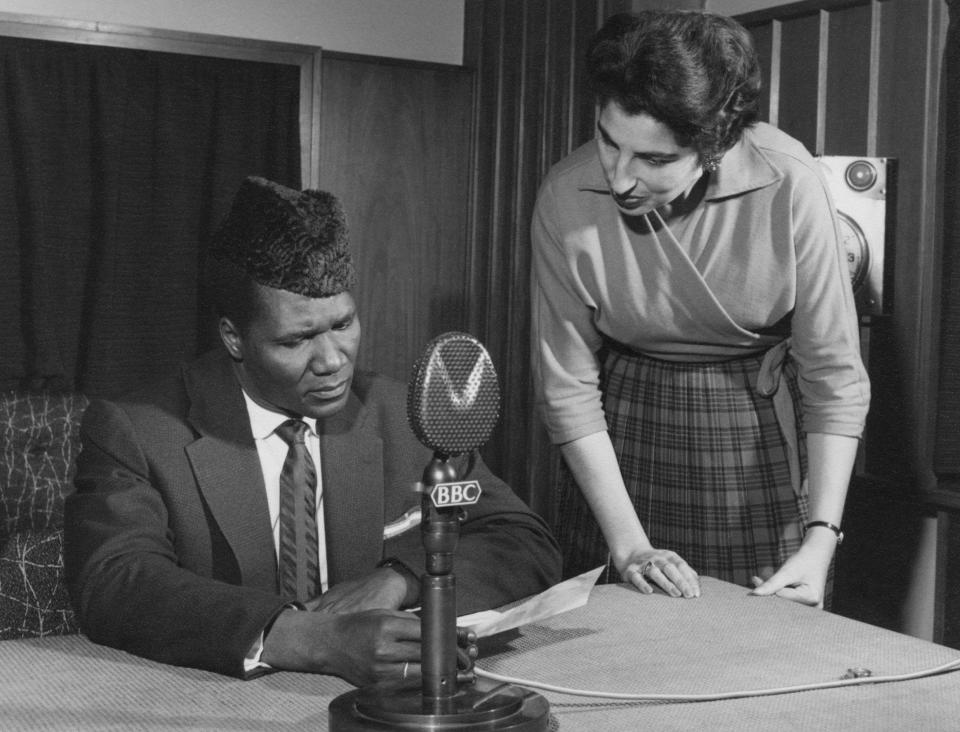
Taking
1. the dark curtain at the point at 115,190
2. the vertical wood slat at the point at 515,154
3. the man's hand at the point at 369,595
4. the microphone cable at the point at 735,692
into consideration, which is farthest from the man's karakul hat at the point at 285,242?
the vertical wood slat at the point at 515,154

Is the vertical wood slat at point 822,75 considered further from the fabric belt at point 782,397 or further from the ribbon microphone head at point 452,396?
the ribbon microphone head at point 452,396

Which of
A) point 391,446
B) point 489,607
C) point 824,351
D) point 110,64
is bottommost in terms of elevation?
point 489,607

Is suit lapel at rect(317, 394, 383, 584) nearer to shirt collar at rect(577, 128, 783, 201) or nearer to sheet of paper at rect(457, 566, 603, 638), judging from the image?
sheet of paper at rect(457, 566, 603, 638)

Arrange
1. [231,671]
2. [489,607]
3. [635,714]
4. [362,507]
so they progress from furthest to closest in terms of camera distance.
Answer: [362,507] → [489,607] → [231,671] → [635,714]

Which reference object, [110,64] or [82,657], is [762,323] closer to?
[82,657]

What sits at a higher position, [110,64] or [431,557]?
[110,64]

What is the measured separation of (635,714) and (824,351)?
3.48 feet

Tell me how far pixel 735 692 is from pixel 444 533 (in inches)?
15.9

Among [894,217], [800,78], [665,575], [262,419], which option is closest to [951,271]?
[894,217]

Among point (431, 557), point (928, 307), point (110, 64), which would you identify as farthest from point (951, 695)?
point (110, 64)

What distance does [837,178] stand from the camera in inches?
126

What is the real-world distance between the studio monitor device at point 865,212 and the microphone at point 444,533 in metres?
2.30

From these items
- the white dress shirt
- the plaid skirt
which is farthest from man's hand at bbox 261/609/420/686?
the plaid skirt

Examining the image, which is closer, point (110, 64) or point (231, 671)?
point (231, 671)
